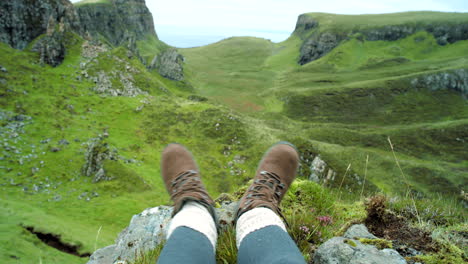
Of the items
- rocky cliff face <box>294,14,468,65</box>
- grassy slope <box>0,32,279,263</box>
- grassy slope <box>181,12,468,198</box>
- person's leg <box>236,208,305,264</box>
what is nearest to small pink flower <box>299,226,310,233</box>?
person's leg <box>236,208,305,264</box>

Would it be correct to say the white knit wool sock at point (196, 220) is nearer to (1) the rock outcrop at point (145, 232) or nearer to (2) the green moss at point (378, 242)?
(1) the rock outcrop at point (145, 232)

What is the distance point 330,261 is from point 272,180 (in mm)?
1901

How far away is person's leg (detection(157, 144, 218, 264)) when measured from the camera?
2520 mm

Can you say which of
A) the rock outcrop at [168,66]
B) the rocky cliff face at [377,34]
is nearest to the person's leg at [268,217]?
the rock outcrop at [168,66]

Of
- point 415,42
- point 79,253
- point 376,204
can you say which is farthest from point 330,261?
point 415,42

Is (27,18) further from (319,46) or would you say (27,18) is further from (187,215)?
(319,46)

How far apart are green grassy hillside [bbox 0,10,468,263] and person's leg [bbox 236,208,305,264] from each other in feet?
2.65

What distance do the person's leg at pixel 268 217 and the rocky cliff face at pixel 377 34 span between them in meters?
148

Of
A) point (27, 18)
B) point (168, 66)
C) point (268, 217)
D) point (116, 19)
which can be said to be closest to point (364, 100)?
point (168, 66)

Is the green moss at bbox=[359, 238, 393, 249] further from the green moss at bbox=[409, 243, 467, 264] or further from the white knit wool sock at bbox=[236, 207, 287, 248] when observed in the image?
the white knit wool sock at bbox=[236, 207, 287, 248]

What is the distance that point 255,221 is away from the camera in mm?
3086

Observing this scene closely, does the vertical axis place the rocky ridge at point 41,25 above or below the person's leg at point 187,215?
above

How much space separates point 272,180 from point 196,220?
171 centimetres

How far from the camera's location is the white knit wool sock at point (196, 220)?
300cm
